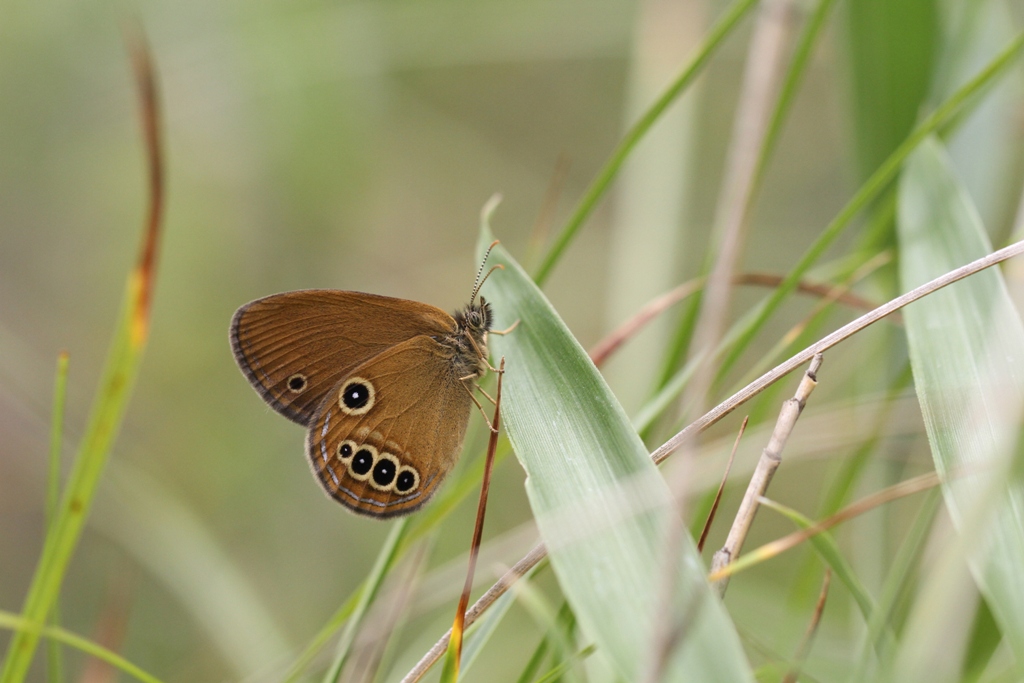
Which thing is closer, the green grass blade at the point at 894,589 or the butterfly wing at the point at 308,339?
the green grass blade at the point at 894,589

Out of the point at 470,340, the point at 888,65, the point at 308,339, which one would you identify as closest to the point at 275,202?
the point at 308,339

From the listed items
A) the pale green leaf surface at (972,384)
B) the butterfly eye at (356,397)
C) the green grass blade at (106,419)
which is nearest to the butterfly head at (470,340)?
the butterfly eye at (356,397)

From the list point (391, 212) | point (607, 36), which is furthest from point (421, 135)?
point (607, 36)

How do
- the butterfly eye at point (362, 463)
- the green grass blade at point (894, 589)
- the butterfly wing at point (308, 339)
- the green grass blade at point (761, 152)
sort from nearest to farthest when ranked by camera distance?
the green grass blade at point (894, 589), the green grass blade at point (761, 152), the butterfly eye at point (362, 463), the butterfly wing at point (308, 339)

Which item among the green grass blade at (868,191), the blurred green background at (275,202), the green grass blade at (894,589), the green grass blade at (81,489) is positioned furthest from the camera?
the blurred green background at (275,202)

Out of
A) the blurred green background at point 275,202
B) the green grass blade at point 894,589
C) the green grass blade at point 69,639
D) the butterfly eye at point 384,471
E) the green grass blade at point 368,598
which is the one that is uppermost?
the blurred green background at point 275,202

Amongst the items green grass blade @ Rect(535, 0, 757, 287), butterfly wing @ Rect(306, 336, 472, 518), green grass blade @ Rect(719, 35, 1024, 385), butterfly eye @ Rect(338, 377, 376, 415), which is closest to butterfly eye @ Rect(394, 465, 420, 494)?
butterfly wing @ Rect(306, 336, 472, 518)

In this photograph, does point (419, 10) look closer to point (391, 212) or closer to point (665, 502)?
point (391, 212)

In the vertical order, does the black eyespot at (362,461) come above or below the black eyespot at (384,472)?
above

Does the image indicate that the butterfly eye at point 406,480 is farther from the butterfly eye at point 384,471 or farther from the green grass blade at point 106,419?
the green grass blade at point 106,419
